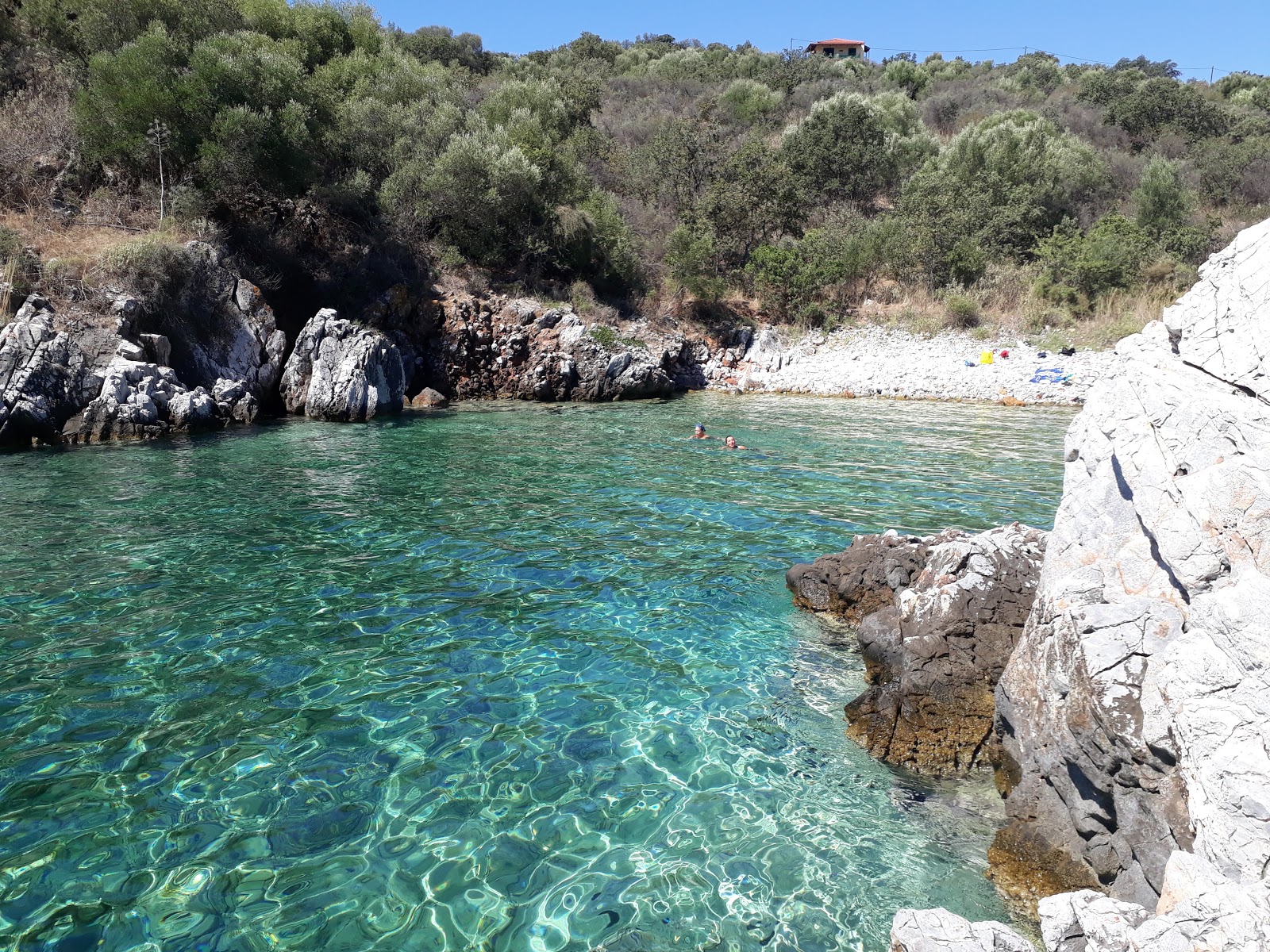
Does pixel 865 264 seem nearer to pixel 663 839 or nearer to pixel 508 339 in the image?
pixel 508 339

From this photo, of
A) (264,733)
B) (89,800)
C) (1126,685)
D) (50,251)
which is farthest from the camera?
(50,251)

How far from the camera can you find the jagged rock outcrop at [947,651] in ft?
18.4

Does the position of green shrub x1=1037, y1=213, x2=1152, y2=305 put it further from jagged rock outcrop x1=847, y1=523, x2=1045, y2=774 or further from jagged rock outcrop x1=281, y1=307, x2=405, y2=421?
jagged rock outcrop x1=847, y1=523, x2=1045, y2=774

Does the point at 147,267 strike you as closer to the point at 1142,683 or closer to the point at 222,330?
the point at 222,330

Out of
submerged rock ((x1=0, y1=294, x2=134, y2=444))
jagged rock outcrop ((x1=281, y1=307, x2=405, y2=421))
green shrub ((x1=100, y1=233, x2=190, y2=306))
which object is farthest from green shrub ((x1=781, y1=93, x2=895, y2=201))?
A: submerged rock ((x1=0, y1=294, x2=134, y2=444))

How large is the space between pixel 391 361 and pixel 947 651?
21.1 m

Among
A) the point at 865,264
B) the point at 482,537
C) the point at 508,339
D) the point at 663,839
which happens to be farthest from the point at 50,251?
the point at 865,264

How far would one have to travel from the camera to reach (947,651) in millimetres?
6113

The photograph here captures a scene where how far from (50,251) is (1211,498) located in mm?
25376

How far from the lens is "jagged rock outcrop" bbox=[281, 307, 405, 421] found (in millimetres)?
21469

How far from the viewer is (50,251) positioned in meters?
19.7

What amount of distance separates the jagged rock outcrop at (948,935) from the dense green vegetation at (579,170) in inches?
1013

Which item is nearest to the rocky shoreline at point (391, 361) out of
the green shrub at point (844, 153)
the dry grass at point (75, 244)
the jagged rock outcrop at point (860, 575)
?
the dry grass at point (75, 244)

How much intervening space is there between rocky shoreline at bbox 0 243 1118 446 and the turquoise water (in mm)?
6424
